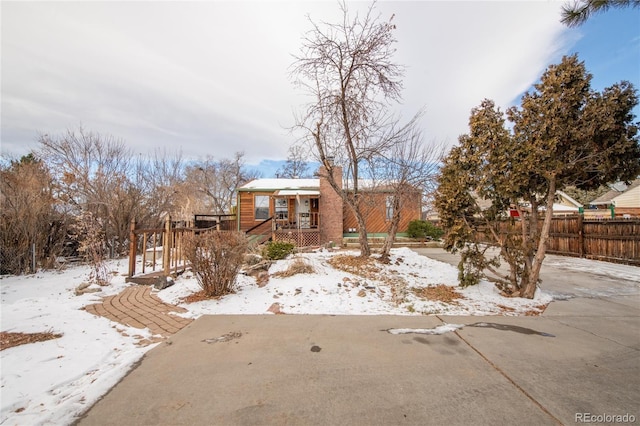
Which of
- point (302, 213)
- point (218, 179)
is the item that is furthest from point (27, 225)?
point (218, 179)

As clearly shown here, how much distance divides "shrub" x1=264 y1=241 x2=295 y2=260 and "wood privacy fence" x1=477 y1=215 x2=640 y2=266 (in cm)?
511

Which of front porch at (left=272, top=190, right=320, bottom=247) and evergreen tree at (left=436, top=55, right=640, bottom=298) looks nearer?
evergreen tree at (left=436, top=55, right=640, bottom=298)

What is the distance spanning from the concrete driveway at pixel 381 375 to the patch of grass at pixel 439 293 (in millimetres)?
1020

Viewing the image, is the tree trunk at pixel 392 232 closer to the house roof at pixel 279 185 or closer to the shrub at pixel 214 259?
the shrub at pixel 214 259

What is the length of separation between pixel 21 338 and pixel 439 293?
6.40m

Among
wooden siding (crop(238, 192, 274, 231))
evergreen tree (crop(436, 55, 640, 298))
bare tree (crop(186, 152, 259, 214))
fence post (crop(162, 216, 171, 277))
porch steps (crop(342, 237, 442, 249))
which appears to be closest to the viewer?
evergreen tree (crop(436, 55, 640, 298))

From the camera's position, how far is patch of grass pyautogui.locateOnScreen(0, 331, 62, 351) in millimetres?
3189

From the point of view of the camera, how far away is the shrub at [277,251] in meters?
7.48

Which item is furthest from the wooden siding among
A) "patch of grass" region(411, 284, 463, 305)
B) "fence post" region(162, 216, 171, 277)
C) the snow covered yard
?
"patch of grass" region(411, 284, 463, 305)

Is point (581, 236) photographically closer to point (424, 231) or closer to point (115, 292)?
point (424, 231)

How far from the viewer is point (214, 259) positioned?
199 inches

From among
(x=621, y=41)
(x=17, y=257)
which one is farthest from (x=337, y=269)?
(x=17, y=257)

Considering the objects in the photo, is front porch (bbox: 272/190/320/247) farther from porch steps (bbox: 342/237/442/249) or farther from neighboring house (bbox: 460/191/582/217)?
neighboring house (bbox: 460/191/582/217)

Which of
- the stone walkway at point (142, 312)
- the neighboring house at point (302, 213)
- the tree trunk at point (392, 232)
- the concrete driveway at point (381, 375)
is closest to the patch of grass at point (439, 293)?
Answer: the concrete driveway at point (381, 375)
